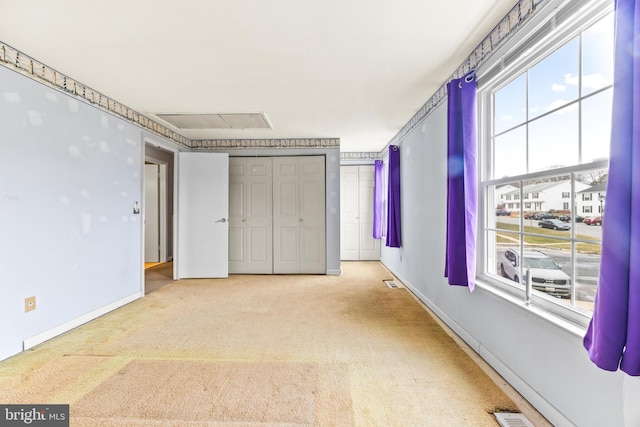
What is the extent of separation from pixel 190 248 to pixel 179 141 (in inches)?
69.3

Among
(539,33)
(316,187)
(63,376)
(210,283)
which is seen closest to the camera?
(539,33)

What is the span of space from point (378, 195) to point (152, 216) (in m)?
4.80

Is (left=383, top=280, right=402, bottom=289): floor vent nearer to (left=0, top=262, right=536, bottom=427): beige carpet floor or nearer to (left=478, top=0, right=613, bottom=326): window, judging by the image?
(left=0, top=262, right=536, bottom=427): beige carpet floor

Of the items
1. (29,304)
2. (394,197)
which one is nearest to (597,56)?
(394,197)

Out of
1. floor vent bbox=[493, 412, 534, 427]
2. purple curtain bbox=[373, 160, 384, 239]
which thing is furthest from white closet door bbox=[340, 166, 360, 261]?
floor vent bbox=[493, 412, 534, 427]

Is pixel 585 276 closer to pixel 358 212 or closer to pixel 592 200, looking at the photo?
pixel 592 200

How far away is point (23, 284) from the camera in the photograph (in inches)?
90.0

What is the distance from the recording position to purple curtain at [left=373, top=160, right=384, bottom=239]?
5.96m

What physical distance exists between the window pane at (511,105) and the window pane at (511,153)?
7 cm

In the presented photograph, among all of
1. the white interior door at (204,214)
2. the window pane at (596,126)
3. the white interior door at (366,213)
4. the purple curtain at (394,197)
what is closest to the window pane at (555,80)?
the window pane at (596,126)

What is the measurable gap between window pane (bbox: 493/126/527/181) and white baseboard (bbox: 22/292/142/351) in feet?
12.6

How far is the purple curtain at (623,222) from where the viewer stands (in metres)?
1.00

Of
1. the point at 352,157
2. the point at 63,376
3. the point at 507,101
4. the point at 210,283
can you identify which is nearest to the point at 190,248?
the point at 210,283

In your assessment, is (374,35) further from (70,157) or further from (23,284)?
(23,284)
